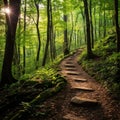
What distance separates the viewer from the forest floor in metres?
6.84

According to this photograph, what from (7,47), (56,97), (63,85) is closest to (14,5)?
(7,47)

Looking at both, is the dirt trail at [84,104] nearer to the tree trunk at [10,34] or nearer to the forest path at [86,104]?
the forest path at [86,104]

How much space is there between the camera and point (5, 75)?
12055 millimetres

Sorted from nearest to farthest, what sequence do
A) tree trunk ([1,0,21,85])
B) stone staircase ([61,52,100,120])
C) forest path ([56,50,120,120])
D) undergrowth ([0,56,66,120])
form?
forest path ([56,50,120,120]), undergrowth ([0,56,66,120]), stone staircase ([61,52,100,120]), tree trunk ([1,0,21,85])

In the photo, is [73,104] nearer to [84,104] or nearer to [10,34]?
[84,104]

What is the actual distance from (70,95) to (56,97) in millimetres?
637

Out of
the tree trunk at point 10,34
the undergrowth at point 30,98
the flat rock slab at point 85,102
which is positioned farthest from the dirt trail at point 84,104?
the tree trunk at point 10,34

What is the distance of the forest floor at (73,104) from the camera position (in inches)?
269

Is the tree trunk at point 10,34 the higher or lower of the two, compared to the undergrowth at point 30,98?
higher

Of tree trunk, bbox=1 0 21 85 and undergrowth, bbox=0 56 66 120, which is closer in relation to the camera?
undergrowth, bbox=0 56 66 120

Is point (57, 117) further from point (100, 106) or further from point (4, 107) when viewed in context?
point (4, 107)

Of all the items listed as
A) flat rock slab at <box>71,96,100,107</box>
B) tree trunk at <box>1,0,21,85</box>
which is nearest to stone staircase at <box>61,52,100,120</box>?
flat rock slab at <box>71,96,100,107</box>

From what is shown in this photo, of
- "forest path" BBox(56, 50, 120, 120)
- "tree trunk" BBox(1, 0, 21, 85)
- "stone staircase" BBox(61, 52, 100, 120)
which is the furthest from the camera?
"tree trunk" BBox(1, 0, 21, 85)

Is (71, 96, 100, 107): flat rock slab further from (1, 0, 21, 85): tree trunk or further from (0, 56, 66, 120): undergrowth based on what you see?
(1, 0, 21, 85): tree trunk
